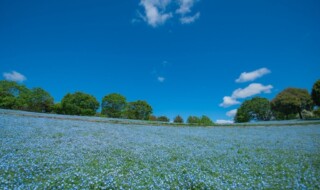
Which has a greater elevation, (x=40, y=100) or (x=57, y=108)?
(x=40, y=100)

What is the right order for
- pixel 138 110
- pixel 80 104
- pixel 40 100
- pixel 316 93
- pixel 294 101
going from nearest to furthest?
pixel 316 93
pixel 294 101
pixel 40 100
pixel 80 104
pixel 138 110

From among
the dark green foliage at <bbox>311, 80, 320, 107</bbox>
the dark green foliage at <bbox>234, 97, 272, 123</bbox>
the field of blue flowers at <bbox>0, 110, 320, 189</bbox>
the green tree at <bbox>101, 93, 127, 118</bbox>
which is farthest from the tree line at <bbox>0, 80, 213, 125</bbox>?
the field of blue flowers at <bbox>0, 110, 320, 189</bbox>

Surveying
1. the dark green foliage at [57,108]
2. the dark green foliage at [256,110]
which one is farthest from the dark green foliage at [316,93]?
the dark green foliage at [57,108]

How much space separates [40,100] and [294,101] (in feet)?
292

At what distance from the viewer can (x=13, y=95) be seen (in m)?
63.1

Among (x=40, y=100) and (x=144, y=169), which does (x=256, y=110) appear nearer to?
(x=144, y=169)

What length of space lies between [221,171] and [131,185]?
3.93 metres

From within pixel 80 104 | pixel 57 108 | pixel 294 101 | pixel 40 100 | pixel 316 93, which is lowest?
pixel 57 108

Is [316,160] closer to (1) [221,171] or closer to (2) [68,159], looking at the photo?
(1) [221,171]

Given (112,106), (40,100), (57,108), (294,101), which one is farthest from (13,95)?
(294,101)

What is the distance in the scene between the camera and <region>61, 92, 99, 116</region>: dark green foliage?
7194 centimetres

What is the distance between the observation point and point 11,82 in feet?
211

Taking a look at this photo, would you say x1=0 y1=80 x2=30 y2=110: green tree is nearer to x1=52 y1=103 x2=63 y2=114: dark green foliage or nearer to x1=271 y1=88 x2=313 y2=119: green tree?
x1=52 y1=103 x2=63 y2=114: dark green foliage

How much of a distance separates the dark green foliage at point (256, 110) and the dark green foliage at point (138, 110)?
4611cm
